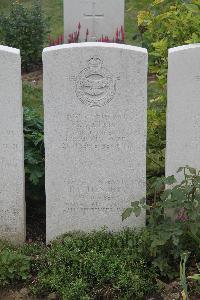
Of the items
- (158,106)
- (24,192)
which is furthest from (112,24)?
(24,192)

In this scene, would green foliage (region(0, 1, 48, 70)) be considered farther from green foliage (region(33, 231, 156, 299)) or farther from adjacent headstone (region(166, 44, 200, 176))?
green foliage (region(33, 231, 156, 299))

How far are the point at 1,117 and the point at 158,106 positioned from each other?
167cm

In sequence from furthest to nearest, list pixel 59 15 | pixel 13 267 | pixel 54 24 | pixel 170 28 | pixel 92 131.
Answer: pixel 59 15 < pixel 54 24 < pixel 170 28 < pixel 92 131 < pixel 13 267

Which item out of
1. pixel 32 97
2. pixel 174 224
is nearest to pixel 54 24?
pixel 32 97

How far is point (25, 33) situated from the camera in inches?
400

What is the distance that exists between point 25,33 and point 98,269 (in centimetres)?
613

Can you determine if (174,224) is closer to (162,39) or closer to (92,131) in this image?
(92,131)

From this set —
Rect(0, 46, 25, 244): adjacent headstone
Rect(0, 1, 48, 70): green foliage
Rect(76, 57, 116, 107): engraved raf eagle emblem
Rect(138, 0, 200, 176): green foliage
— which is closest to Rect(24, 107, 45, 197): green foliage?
Rect(0, 46, 25, 244): adjacent headstone

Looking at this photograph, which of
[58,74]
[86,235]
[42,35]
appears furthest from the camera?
[42,35]

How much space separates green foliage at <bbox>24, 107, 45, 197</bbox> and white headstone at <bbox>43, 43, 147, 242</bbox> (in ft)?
1.13

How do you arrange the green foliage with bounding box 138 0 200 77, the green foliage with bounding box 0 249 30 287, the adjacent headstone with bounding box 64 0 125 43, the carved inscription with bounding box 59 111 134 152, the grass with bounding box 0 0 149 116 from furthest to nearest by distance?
the adjacent headstone with bounding box 64 0 125 43, the grass with bounding box 0 0 149 116, the green foliage with bounding box 138 0 200 77, the carved inscription with bounding box 59 111 134 152, the green foliage with bounding box 0 249 30 287

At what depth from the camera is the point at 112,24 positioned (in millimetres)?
10914

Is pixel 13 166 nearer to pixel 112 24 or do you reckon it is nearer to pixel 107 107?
pixel 107 107

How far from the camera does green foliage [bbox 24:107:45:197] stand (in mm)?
5434
